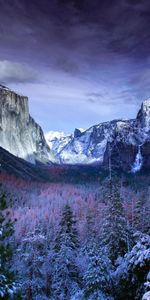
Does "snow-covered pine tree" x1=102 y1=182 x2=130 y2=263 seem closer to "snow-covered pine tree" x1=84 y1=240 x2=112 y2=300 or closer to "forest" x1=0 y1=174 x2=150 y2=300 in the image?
"forest" x1=0 y1=174 x2=150 y2=300

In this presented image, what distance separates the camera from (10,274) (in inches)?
485

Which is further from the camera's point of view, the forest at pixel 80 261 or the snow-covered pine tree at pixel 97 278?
the snow-covered pine tree at pixel 97 278

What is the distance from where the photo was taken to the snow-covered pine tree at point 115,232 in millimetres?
29859

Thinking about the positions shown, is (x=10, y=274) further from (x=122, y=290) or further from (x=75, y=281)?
(x=75, y=281)

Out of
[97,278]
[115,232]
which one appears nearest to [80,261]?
[115,232]

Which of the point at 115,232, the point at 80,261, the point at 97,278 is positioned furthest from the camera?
the point at 80,261

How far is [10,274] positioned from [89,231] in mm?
41934

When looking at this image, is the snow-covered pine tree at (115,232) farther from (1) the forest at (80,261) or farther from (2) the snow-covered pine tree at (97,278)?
(2) the snow-covered pine tree at (97,278)

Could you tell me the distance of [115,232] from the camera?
30.7 m

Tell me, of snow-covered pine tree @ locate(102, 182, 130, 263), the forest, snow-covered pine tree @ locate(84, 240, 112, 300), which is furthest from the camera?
snow-covered pine tree @ locate(102, 182, 130, 263)

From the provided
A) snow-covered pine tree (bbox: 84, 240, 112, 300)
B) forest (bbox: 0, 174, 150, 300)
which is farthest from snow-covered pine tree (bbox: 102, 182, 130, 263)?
snow-covered pine tree (bbox: 84, 240, 112, 300)

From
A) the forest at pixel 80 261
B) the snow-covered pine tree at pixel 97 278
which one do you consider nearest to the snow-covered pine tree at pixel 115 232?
the forest at pixel 80 261

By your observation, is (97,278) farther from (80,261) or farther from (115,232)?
(80,261)

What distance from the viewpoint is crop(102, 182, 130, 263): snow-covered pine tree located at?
2986 centimetres
